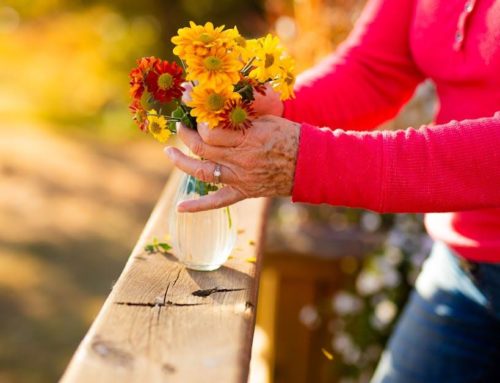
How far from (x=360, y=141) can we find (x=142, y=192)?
16.5 ft

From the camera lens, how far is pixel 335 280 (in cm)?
334

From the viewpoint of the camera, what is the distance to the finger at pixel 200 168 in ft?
4.94

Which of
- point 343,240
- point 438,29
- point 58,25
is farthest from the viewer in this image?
point 58,25

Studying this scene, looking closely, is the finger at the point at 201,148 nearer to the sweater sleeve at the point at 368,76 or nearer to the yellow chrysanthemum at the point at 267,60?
the yellow chrysanthemum at the point at 267,60

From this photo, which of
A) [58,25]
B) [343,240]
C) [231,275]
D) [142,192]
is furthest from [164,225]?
[58,25]

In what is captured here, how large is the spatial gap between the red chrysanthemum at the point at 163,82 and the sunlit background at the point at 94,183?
0.59 m

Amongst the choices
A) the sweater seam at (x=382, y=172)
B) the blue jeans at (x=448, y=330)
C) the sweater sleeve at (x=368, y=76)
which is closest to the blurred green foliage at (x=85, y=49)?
the sweater sleeve at (x=368, y=76)

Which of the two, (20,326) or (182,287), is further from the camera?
(20,326)

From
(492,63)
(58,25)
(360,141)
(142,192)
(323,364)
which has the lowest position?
(323,364)

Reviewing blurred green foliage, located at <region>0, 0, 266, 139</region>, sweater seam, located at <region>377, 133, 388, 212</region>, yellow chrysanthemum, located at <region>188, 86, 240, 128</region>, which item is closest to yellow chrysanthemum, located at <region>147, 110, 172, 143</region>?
yellow chrysanthemum, located at <region>188, 86, 240, 128</region>

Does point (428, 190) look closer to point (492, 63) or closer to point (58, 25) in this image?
point (492, 63)

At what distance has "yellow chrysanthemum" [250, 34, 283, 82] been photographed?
150 cm

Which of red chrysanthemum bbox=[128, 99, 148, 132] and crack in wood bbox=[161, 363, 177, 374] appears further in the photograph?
red chrysanthemum bbox=[128, 99, 148, 132]

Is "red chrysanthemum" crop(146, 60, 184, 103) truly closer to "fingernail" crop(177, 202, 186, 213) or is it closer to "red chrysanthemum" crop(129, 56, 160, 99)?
"red chrysanthemum" crop(129, 56, 160, 99)
